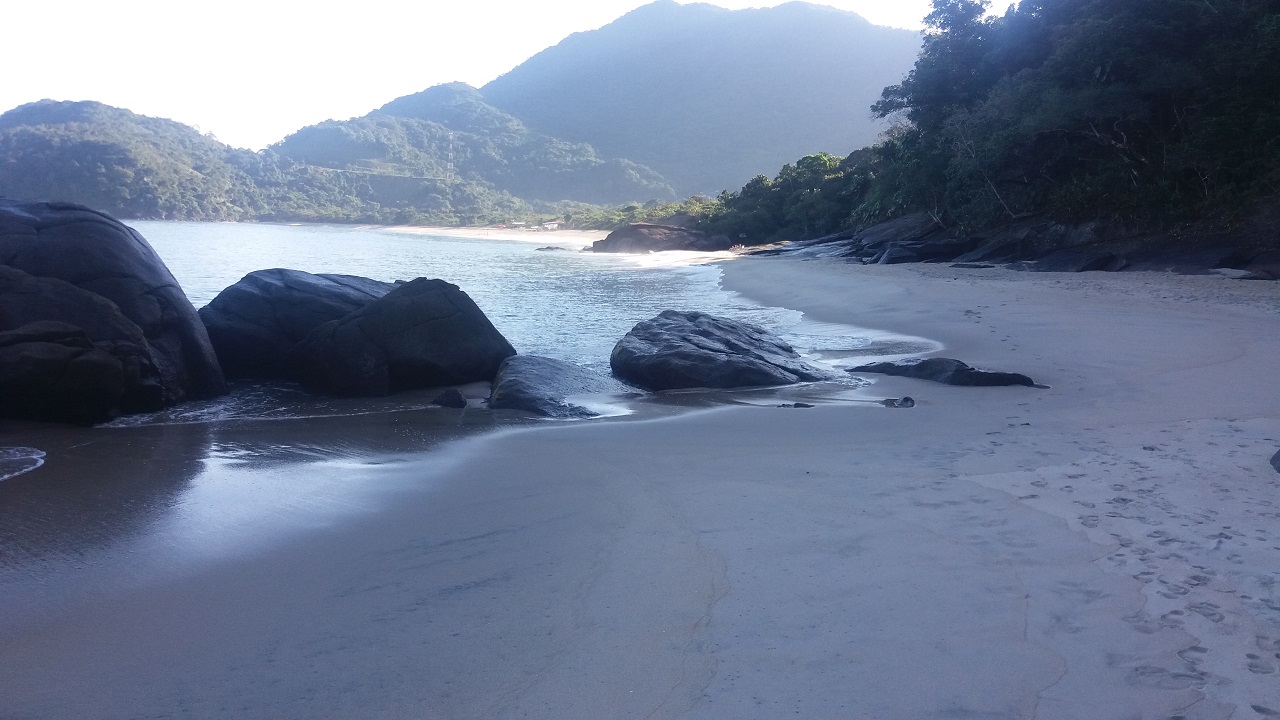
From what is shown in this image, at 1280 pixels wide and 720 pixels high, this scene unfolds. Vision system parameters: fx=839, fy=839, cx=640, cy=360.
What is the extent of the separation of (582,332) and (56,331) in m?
7.73

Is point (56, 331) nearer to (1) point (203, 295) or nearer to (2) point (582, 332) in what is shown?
(2) point (582, 332)

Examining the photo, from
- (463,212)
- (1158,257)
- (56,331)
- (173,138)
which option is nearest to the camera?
(56,331)

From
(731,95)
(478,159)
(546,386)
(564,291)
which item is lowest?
(564,291)

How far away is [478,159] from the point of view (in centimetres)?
14538

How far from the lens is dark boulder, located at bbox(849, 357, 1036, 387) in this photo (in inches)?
294

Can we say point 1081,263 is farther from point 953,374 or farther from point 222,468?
point 222,468

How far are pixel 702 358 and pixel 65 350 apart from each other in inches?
215

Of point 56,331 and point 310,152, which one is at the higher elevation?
point 310,152

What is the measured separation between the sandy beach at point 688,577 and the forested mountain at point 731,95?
451 ft

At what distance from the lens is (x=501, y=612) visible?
3.06 m

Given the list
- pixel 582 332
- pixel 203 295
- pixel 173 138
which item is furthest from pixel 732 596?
pixel 173 138

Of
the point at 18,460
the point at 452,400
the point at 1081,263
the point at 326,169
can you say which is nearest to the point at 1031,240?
the point at 1081,263

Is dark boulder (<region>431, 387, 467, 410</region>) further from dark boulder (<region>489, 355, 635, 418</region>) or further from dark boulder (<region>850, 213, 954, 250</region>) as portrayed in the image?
dark boulder (<region>850, 213, 954, 250</region>)

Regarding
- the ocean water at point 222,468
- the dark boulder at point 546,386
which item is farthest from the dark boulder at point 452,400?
the dark boulder at point 546,386
